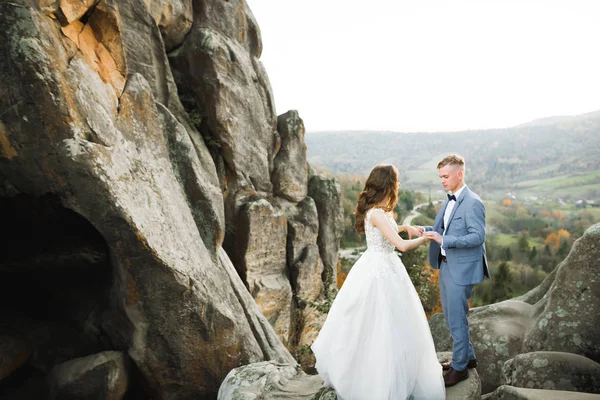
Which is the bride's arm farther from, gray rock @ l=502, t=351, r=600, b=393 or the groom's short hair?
gray rock @ l=502, t=351, r=600, b=393

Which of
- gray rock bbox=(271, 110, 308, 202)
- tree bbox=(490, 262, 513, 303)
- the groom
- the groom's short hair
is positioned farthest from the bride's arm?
tree bbox=(490, 262, 513, 303)

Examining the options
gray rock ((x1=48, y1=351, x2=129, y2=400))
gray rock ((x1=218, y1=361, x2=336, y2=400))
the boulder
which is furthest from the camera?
the boulder

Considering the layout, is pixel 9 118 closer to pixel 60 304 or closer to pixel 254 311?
pixel 60 304

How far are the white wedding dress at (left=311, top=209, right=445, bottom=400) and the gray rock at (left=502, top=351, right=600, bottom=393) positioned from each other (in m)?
2.29

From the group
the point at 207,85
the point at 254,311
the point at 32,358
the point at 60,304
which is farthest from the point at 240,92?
the point at 32,358

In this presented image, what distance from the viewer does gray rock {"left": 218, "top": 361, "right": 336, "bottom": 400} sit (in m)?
7.47

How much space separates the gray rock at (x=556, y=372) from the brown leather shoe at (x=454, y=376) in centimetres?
171

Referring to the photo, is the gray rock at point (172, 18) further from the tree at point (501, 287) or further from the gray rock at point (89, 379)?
the tree at point (501, 287)

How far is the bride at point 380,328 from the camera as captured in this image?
19.8 ft

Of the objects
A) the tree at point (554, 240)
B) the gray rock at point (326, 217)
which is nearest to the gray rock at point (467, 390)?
the gray rock at point (326, 217)

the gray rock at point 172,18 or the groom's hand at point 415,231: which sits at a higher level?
the gray rock at point 172,18

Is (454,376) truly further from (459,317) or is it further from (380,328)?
(380,328)

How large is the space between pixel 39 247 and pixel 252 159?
10155 mm

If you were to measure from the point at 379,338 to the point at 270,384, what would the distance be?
2.90m
